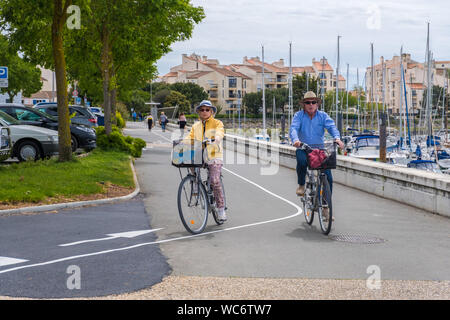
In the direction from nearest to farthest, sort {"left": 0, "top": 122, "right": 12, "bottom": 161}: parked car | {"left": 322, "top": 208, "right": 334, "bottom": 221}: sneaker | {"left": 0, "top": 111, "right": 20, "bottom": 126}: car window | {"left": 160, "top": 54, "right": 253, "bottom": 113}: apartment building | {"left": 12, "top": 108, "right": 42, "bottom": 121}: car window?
{"left": 322, "top": 208, "right": 334, "bottom": 221}: sneaker, {"left": 0, "top": 122, "right": 12, "bottom": 161}: parked car, {"left": 0, "top": 111, "right": 20, "bottom": 126}: car window, {"left": 12, "top": 108, "right": 42, "bottom": 121}: car window, {"left": 160, "top": 54, "right": 253, "bottom": 113}: apartment building

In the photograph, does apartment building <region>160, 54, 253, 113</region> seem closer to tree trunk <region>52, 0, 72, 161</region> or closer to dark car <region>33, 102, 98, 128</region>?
dark car <region>33, 102, 98, 128</region>

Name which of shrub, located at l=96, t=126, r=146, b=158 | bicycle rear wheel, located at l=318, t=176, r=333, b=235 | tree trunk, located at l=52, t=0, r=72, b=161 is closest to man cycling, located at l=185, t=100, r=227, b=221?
bicycle rear wheel, located at l=318, t=176, r=333, b=235

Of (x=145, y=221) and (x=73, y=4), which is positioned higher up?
(x=73, y=4)

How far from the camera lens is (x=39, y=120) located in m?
21.7

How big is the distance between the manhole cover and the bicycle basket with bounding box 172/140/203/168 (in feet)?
6.85

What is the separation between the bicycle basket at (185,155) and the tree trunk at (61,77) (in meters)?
8.53

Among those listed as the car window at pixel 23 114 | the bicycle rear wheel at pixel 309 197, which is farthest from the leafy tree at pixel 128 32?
the bicycle rear wheel at pixel 309 197

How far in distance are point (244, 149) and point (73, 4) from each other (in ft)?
45.8

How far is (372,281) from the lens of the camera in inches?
243

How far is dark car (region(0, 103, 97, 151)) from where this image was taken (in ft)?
70.2

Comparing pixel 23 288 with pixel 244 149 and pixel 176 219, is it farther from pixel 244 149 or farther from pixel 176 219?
pixel 244 149

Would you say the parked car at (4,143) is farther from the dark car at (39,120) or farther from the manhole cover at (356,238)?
the manhole cover at (356,238)

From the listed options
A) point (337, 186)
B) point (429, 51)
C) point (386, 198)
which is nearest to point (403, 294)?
point (386, 198)

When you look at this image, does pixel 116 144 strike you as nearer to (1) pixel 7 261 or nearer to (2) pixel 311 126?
(2) pixel 311 126
